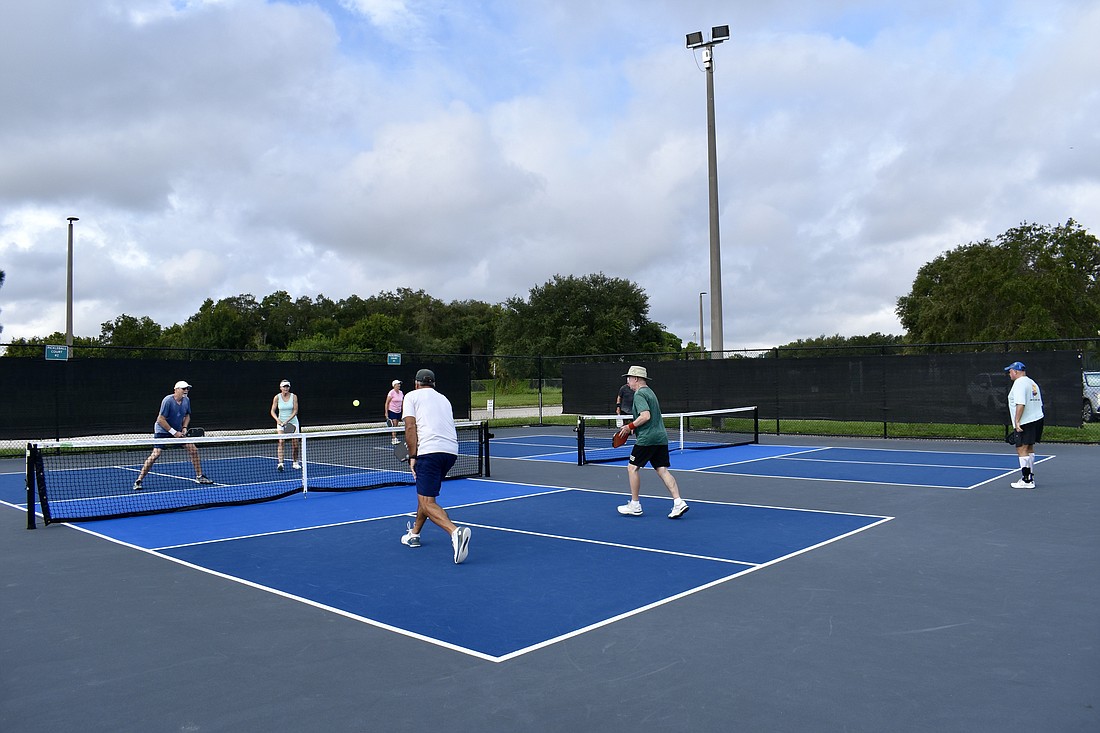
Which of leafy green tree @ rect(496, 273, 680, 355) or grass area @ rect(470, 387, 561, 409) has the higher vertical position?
leafy green tree @ rect(496, 273, 680, 355)

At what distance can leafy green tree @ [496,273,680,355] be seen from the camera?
6094cm

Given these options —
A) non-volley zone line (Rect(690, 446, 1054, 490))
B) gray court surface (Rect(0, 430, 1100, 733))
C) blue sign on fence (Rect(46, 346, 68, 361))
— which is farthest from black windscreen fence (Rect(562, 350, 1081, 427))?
blue sign on fence (Rect(46, 346, 68, 361))

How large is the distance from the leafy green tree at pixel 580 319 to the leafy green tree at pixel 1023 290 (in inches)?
985

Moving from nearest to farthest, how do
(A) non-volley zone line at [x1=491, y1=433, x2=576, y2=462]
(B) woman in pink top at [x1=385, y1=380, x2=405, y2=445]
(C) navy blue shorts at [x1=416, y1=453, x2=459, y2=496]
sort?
1. (C) navy blue shorts at [x1=416, y1=453, x2=459, y2=496]
2. (A) non-volley zone line at [x1=491, y1=433, x2=576, y2=462]
3. (B) woman in pink top at [x1=385, y1=380, x2=405, y2=445]

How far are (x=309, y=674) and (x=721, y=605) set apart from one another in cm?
274

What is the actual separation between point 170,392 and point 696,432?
14.1m

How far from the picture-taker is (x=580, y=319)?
63.0m

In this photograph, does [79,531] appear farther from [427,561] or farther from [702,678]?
[702,678]

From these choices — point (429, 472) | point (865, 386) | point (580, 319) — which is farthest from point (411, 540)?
point (580, 319)

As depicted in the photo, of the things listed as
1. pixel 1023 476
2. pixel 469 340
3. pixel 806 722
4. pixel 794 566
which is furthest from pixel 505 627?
pixel 469 340

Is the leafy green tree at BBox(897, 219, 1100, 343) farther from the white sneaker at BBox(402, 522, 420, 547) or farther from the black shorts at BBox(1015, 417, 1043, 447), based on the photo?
the white sneaker at BBox(402, 522, 420, 547)

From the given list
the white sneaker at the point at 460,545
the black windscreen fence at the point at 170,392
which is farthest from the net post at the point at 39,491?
the black windscreen fence at the point at 170,392

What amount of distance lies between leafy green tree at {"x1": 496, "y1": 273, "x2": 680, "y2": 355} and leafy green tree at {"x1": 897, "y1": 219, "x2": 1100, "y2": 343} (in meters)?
25.0

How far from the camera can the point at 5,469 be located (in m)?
15.6
